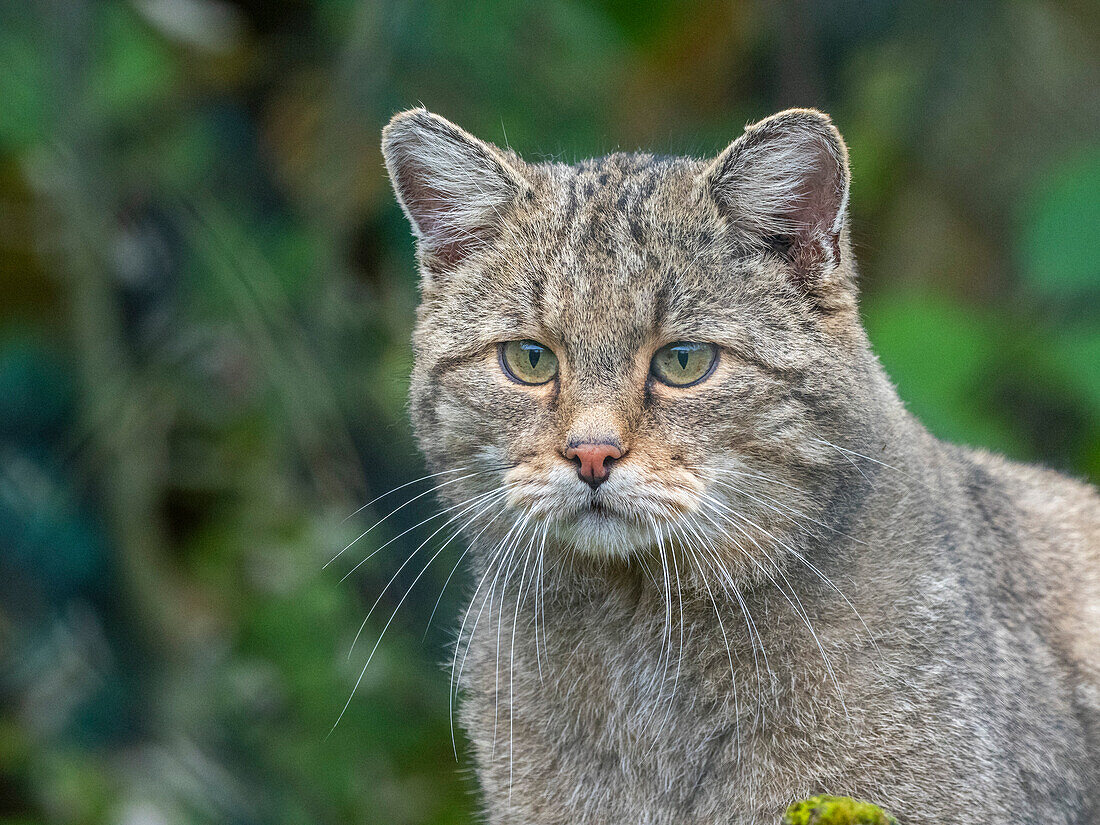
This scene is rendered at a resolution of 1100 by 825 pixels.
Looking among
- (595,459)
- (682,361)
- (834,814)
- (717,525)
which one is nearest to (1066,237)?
(682,361)

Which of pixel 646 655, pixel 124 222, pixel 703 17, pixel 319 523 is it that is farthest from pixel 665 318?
pixel 703 17

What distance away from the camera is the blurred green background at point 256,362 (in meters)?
5.75

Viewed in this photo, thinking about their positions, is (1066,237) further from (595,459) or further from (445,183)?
(595,459)

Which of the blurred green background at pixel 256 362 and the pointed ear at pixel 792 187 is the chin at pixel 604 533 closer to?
the pointed ear at pixel 792 187

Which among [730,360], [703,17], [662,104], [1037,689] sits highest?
[703,17]

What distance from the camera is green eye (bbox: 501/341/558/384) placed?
324cm

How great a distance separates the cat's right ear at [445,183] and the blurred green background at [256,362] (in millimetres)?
1826

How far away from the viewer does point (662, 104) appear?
25.3 feet

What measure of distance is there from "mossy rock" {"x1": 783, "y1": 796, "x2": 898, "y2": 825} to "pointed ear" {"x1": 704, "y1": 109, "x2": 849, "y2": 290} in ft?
4.94

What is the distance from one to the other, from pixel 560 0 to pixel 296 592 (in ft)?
10.3

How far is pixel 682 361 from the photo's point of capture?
124 inches

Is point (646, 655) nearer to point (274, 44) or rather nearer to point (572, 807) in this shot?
→ point (572, 807)

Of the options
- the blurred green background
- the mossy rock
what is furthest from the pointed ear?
the blurred green background

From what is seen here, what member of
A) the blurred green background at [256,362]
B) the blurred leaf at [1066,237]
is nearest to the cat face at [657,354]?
the blurred green background at [256,362]
